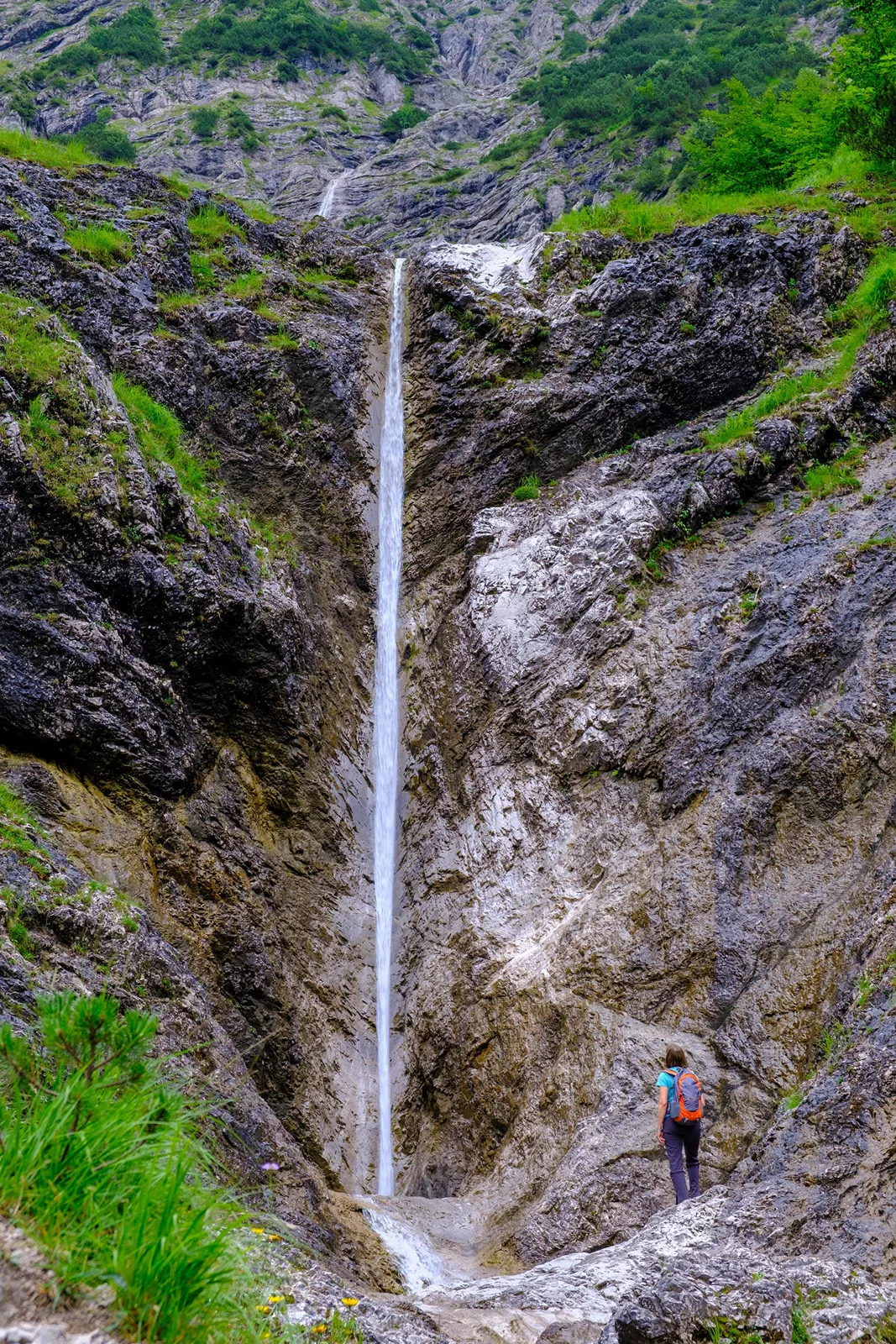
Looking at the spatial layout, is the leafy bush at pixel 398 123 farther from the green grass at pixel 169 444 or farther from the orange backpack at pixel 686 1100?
the orange backpack at pixel 686 1100

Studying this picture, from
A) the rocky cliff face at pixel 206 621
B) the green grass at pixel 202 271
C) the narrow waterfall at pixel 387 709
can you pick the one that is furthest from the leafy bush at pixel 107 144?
the narrow waterfall at pixel 387 709

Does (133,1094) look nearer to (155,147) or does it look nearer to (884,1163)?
(884,1163)

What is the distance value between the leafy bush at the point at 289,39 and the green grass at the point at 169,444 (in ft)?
182

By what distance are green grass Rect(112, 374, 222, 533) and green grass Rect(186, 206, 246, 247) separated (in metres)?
5.86

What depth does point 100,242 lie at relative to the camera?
49.5ft

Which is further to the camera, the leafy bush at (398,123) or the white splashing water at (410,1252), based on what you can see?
the leafy bush at (398,123)

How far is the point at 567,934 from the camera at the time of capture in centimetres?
1032

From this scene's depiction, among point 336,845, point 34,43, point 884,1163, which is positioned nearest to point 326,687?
point 336,845

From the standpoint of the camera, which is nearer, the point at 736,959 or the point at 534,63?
the point at 736,959

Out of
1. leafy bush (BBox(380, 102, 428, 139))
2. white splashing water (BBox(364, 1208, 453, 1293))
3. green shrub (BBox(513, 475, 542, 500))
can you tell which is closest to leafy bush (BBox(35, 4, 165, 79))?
leafy bush (BBox(380, 102, 428, 139))

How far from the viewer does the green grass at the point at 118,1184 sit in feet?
7.87

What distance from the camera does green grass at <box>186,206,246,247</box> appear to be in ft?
59.1

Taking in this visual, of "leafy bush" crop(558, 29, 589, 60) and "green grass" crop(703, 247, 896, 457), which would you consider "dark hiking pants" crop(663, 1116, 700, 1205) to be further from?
"leafy bush" crop(558, 29, 589, 60)

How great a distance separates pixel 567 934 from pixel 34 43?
2804 inches
